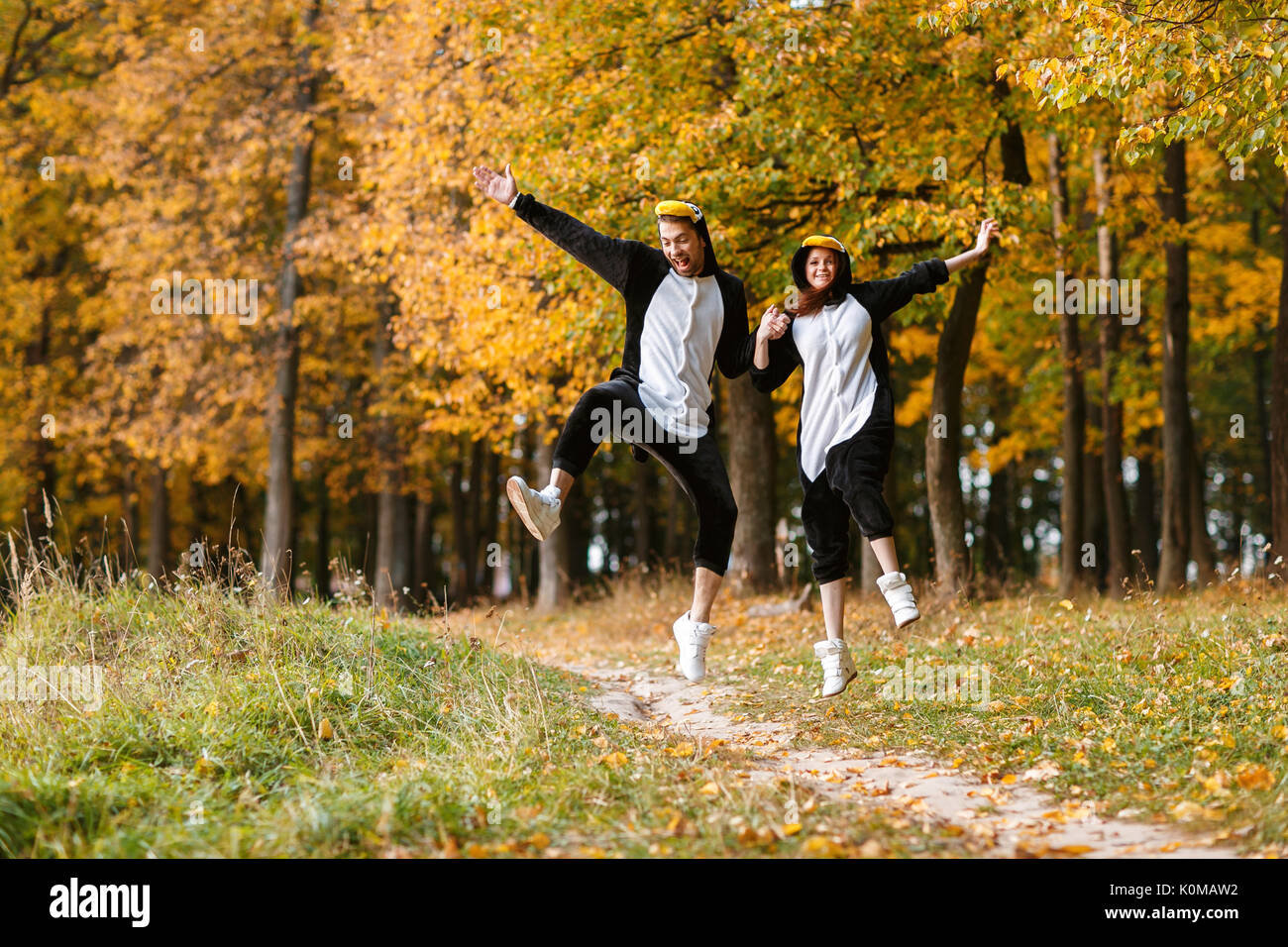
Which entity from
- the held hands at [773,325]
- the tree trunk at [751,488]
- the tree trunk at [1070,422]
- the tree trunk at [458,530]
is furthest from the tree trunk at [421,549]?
the held hands at [773,325]

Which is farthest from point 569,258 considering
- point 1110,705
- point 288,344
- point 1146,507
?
point 1146,507

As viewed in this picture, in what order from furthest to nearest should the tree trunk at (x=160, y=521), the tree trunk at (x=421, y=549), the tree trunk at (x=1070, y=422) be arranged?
1. the tree trunk at (x=421, y=549)
2. the tree trunk at (x=160, y=521)
3. the tree trunk at (x=1070, y=422)

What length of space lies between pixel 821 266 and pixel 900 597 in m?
1.79

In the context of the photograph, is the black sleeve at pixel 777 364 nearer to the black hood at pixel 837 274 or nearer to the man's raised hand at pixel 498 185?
the black hood at pixel 837 274

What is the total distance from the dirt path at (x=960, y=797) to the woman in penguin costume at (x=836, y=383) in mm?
664

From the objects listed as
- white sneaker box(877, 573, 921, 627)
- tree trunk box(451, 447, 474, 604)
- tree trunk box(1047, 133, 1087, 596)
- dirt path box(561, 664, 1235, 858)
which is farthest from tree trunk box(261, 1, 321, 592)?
white sneaker box(877, 573, 921, 627)

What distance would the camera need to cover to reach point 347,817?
11.8 feet

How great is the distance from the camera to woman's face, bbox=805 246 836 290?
18.6 feet

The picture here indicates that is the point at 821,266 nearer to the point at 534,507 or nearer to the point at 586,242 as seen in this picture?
the point at 586,242

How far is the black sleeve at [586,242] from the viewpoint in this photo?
5555 mm

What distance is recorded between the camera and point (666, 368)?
5.51 meters
